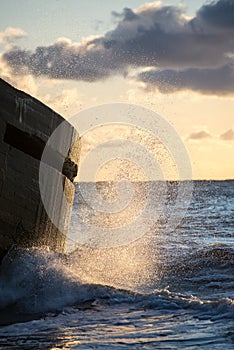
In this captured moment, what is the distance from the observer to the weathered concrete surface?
243 inches

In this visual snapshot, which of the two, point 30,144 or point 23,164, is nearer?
point 23,164

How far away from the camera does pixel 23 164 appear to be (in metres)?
6.36

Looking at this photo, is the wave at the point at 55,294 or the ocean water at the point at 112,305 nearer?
the ocean water at the point at 112,305

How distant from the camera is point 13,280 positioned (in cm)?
645

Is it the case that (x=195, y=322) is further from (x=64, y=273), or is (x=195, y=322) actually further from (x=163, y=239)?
(x=163, y=239)

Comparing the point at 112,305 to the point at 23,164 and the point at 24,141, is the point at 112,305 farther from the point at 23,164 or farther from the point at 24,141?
the point at 24,141

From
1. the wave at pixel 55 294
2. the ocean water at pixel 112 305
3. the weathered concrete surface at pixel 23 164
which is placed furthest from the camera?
the weathered concrete surface at pixel 23 164

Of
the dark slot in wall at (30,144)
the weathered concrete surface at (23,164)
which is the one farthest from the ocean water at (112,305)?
the dark slot in wall at (30,144)

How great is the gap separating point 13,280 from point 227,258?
15.5ft

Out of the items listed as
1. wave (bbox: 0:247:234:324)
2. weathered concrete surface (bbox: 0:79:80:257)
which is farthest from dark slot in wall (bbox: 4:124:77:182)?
wave (bbox: 0:247:234:324)

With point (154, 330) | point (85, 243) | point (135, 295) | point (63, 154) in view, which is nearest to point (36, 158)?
point (63, 154)

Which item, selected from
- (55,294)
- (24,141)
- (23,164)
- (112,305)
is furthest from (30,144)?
(112,305)

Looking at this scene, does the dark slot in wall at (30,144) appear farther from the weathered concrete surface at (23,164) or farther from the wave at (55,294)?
the wave at (55,294)

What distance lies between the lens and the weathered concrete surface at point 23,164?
6160mm
